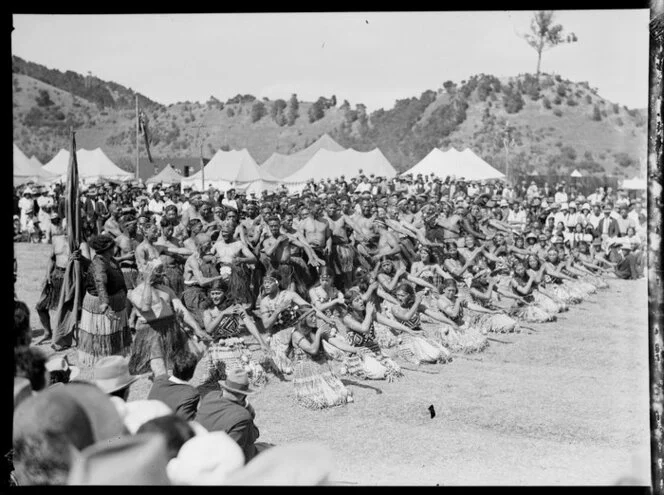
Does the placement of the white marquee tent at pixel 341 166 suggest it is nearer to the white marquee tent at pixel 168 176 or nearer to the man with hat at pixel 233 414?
the white marquee tent at pixel 168 176

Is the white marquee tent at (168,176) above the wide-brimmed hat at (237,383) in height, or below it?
above

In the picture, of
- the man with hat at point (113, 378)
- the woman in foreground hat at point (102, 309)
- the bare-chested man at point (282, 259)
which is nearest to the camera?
the man with hat at point (113, 378)

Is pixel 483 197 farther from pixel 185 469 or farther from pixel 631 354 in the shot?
pixel 185 469

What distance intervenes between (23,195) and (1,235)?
14.5m

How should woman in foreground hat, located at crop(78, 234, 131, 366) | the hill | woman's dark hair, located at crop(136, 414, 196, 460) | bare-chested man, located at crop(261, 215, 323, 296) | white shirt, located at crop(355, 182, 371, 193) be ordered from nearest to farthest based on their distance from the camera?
woman's dark hair, located at crop(136, 414, 196, 460)
woman in foreground hat, located at crop(78, 234, 131, 366)
bare-chested man, located at crop(261, 215, 323, 296)
the hill
white shirt, located at crop(355, 182, 371, 193)

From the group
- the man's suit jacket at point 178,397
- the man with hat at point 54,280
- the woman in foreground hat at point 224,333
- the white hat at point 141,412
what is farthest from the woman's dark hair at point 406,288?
the white hat at point 141,412

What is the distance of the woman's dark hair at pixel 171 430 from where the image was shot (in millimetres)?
5156

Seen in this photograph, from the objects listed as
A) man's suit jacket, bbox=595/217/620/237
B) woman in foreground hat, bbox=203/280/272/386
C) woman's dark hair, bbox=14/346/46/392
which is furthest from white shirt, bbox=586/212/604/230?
woman's dark hair, bbox=14/346/46/392

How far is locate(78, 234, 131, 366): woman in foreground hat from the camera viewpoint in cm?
803

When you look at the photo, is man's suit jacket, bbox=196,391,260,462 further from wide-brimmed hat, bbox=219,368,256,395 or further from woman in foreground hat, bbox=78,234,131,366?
woman in foreground hat, bbox=78,234,131,366

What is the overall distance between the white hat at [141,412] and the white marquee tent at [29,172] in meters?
16.3

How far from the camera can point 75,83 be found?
56.0ft

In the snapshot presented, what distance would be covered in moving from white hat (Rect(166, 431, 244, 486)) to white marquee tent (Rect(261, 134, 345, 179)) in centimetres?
1400

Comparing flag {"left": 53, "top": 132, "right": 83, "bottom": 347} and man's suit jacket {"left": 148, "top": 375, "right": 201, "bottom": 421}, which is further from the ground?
flag {"left": 53, "top": 132, "right": 83, "bottom": 347}
